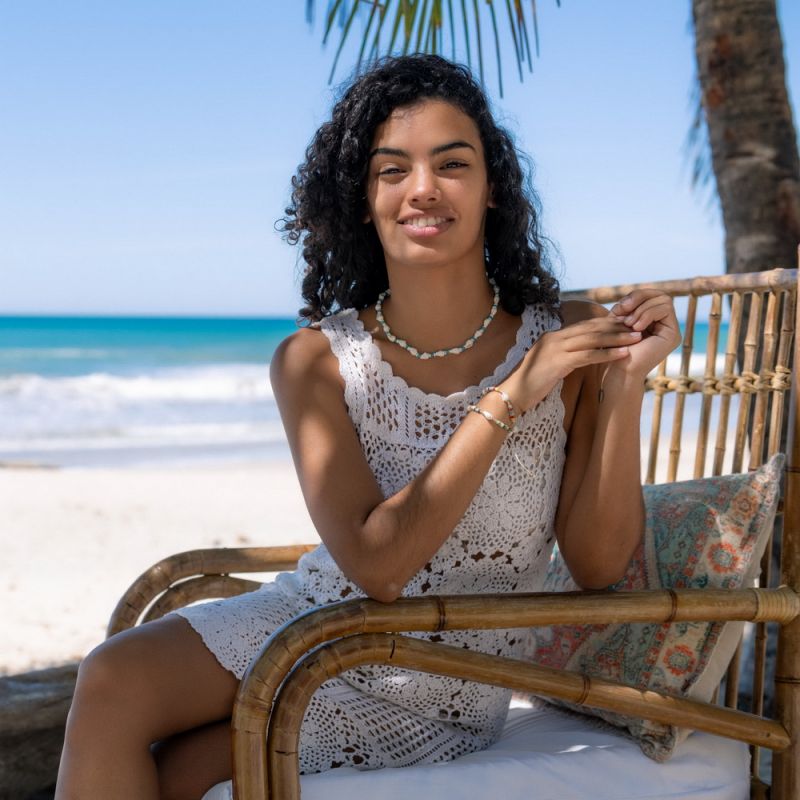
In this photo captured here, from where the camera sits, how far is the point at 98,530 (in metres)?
6.82

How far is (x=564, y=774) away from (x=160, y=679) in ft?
1.98

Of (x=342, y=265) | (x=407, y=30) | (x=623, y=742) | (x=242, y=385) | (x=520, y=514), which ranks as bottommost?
(x=242, y=385)

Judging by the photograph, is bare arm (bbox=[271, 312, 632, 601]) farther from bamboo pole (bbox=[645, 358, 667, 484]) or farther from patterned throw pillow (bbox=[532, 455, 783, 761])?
bamboo pole (bbox=[645, 358, 667, 484])

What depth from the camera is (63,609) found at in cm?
501

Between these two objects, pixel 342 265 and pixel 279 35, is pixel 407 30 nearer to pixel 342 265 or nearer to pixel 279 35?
pixel 342 265

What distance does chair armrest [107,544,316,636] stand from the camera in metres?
2.08

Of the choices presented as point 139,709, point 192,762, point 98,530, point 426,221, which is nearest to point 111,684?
point 139,709

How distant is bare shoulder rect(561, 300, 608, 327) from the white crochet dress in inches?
4.2

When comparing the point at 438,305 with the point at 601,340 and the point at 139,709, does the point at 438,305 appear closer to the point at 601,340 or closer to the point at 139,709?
the point at 601,340

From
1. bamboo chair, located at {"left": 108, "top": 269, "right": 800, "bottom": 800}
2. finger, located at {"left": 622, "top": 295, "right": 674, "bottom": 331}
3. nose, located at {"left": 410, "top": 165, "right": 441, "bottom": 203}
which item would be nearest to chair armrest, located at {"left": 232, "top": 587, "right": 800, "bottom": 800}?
bamboo chair, located at {"left": 108, "top": 269, "right": 800, "bottom": 800}

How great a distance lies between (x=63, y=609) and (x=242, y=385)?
45.8ft

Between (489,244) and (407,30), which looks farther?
(407,30)

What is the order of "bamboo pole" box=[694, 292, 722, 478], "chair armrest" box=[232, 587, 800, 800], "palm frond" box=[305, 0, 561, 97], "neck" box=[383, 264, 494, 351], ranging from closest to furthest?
"chair armrest" box=[232, 587, 800, 800]
"neck" box=[383, 264, 494, 351]
"bamboo pole" box=[694, 292, 722, 478]
"palm frond" box=[305, 0, 561, 97]

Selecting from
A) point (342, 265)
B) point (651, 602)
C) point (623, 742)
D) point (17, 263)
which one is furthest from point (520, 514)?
point (17, 263)
